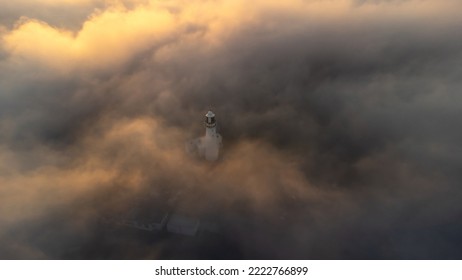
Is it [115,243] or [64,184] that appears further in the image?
[64,184]

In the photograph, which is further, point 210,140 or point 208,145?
point 208,145

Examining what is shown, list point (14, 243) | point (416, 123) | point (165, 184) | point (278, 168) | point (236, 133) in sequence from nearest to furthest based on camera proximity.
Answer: point (14, 243) → point (165, 184) → point (278, 168) → point (236, 133) → point (416, 123)

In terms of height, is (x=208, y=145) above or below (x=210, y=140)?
above

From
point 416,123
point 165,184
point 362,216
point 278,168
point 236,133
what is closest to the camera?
point 362,216

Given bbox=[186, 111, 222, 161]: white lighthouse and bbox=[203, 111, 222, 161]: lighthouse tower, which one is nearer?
bbox=[203, 111, 222, 161]: lighthouse tower

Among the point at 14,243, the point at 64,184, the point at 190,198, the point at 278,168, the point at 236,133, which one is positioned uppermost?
the point at 236,133

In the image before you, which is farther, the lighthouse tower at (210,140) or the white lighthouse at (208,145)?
the white lighthouse at (208,145)

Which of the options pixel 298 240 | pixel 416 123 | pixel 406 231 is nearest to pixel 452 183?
pixel 406 231

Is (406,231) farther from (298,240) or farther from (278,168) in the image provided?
(278,168)
